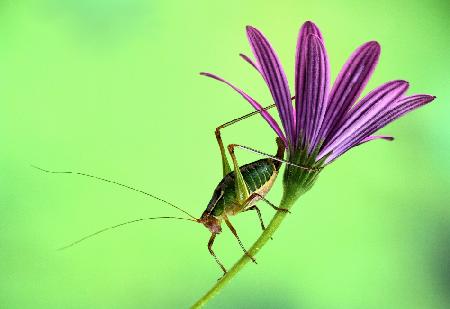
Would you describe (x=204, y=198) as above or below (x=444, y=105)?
below

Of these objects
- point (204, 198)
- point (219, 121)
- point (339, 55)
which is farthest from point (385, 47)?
point (204, 198)

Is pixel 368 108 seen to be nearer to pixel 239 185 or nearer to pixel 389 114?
pixel 389 114

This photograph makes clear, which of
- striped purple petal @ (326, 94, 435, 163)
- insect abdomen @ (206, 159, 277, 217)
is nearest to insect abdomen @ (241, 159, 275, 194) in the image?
insect abdomen @ (206, 159, 277, 217)

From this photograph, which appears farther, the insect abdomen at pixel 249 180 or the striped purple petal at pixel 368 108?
the insect abdomen at pixel 249 180

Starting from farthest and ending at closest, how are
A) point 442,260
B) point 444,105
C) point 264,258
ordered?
point 444,105, point 442,260, point 264,258

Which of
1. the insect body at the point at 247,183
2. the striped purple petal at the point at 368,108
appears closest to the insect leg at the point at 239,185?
the insect body at the point at 247,183

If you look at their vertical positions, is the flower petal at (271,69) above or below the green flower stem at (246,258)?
above

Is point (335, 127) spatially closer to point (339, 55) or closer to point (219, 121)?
point (219, 121)

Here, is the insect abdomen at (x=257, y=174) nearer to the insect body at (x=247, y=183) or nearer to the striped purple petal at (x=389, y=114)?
the insect body at (x=247, y=183)
